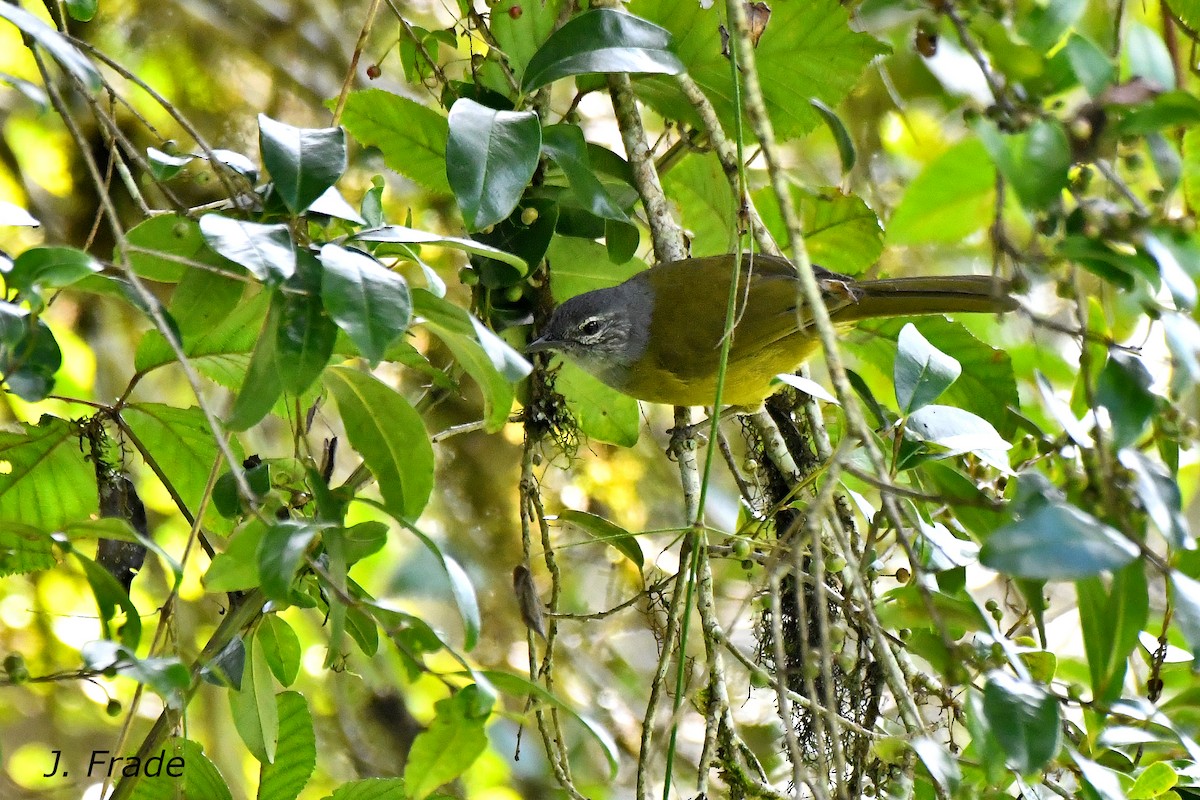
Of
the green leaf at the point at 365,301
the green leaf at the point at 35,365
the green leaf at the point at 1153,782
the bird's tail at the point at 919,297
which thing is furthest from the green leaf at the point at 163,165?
the green leaf at the point at 1153,782

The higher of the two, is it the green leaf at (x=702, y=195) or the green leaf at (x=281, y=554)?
the green leaf at (x=702, y=195)

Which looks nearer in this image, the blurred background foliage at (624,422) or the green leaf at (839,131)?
the blurred background foliage at (624,422)

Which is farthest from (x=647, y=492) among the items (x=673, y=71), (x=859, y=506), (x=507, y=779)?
(x=673, y=71)

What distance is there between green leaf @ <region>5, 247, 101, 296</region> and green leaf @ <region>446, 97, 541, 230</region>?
0.57m

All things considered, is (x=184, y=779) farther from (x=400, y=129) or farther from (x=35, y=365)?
(x=400, y=129)

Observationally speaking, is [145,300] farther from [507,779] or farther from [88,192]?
[507,779]

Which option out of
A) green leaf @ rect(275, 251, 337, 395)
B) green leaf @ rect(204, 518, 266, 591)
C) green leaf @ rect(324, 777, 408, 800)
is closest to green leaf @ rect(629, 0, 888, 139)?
green leaf @ rect(275, 251, 337, 395)

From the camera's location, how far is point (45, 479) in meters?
2.12

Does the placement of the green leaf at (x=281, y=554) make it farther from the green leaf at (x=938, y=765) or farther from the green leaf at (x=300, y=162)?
the green leaf at (x=938, y=765)

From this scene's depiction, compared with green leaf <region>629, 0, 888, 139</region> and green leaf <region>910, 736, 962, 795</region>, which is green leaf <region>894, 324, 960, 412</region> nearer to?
green leaf <region>910, 736, 962, 795</region>

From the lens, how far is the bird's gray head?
114 inches

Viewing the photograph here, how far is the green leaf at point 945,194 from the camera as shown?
1236 millimetres

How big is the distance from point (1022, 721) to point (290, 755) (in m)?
1.35

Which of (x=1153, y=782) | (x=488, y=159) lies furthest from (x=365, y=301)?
(x=1153, y=782)
